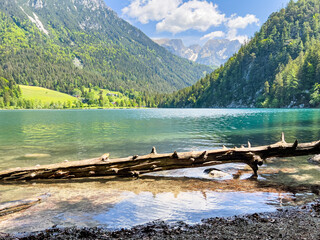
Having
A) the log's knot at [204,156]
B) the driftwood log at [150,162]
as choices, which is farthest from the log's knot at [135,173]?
the log's knot at [204,156]

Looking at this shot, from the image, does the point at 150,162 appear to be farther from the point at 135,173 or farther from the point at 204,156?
the point at 204,156

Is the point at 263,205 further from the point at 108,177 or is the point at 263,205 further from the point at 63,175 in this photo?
the point at 63,175

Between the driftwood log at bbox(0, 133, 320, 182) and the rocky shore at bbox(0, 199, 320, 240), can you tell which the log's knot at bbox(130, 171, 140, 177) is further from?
the rocky shore at bbox(0, 199, 320, 240)

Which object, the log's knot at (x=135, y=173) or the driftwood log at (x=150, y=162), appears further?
the log's knot at (x=135, y=173)

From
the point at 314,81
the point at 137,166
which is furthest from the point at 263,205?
the point at 314,81

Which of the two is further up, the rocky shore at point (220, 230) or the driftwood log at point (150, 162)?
the driftwood log at point (150, 162)

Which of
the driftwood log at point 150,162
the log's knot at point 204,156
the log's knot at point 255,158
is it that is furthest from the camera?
the log's knot at point 255,158

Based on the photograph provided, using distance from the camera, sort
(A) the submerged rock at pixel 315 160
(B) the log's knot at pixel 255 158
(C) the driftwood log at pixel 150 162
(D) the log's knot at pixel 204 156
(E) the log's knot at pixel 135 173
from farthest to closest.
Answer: (A) the submerged rock at pixel 315 160
(E) the log's knot at pixel 135 173
(B) the log's knot at pixel 255 158
(C) the driftwood log at pixel 150 162
(D) the log's knot at pixel 204 156

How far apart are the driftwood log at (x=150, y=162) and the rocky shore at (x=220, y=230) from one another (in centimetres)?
590

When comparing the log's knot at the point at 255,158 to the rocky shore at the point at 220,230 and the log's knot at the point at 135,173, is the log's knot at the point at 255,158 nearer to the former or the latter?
the rocky shore at the point at 220,230

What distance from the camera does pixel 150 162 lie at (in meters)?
14.5

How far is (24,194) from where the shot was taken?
12.5 meters

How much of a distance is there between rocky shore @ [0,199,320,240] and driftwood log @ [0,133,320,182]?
590 cm

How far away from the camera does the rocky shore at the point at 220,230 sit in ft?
23.6
